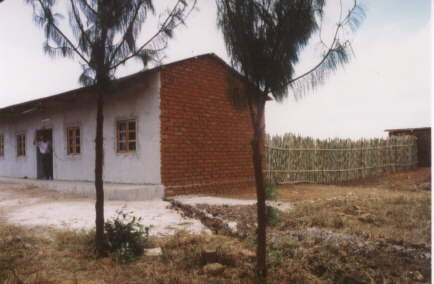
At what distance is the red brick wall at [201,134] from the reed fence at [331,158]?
5.50 feet

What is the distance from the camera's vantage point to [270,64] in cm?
359

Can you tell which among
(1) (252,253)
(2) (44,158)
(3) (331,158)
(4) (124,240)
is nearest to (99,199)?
(4) (124,240)

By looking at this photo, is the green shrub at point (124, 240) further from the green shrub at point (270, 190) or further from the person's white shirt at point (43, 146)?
the person's white shirt at point (43, 146)

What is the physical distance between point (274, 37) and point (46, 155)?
44.0ft

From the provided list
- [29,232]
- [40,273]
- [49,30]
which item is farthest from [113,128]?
[40,273]

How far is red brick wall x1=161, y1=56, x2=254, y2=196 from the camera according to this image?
34.2 ft

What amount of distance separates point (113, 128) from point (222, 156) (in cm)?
338

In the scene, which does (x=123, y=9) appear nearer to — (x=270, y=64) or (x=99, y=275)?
(x=270, y=64)

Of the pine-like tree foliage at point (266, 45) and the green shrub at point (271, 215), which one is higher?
the pine-like tree foliage at point (266, 45)

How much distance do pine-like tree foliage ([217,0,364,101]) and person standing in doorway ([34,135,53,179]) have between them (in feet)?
39.2

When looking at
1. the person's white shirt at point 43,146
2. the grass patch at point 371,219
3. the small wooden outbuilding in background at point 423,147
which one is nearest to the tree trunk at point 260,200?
the grass patch at point 371,219

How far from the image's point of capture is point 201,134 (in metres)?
11.3

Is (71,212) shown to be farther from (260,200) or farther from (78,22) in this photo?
(260,200)

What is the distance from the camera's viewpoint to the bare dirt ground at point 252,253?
12.6 feet
